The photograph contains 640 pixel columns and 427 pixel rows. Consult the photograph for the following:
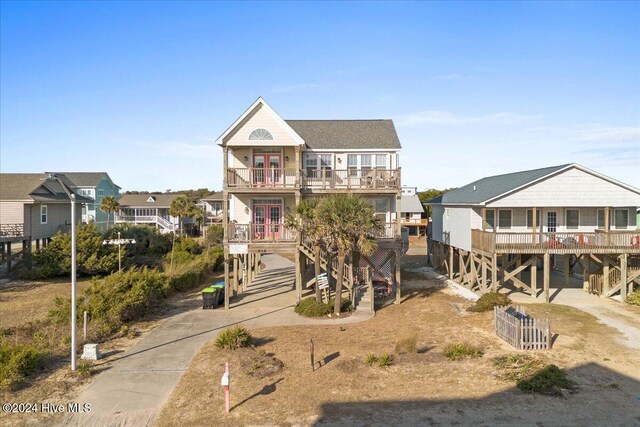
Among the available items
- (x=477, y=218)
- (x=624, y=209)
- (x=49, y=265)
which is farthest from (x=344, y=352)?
(x=49, y=265)

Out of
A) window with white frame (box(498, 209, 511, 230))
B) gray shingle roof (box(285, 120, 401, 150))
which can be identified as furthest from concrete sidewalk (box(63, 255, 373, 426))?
window with white frame (box(498, 209, 511, 230))

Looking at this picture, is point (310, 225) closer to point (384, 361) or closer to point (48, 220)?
point (384, 361)

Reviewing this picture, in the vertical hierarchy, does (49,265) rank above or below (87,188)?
below

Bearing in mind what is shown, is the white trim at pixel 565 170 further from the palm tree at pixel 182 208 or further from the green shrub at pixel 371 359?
the palm tree at pixel 182 208

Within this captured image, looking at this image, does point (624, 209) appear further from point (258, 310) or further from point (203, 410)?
point (203, 410)

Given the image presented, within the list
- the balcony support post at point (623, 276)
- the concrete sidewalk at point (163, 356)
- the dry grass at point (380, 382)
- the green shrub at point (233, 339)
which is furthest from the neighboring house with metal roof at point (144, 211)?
the balcony support post at point (623, 276)

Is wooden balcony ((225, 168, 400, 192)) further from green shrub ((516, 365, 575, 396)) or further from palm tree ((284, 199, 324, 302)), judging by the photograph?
green shrub ((516, 365, 575, 396))

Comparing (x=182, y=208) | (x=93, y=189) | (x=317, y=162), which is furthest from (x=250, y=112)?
(x=93, y=189)
